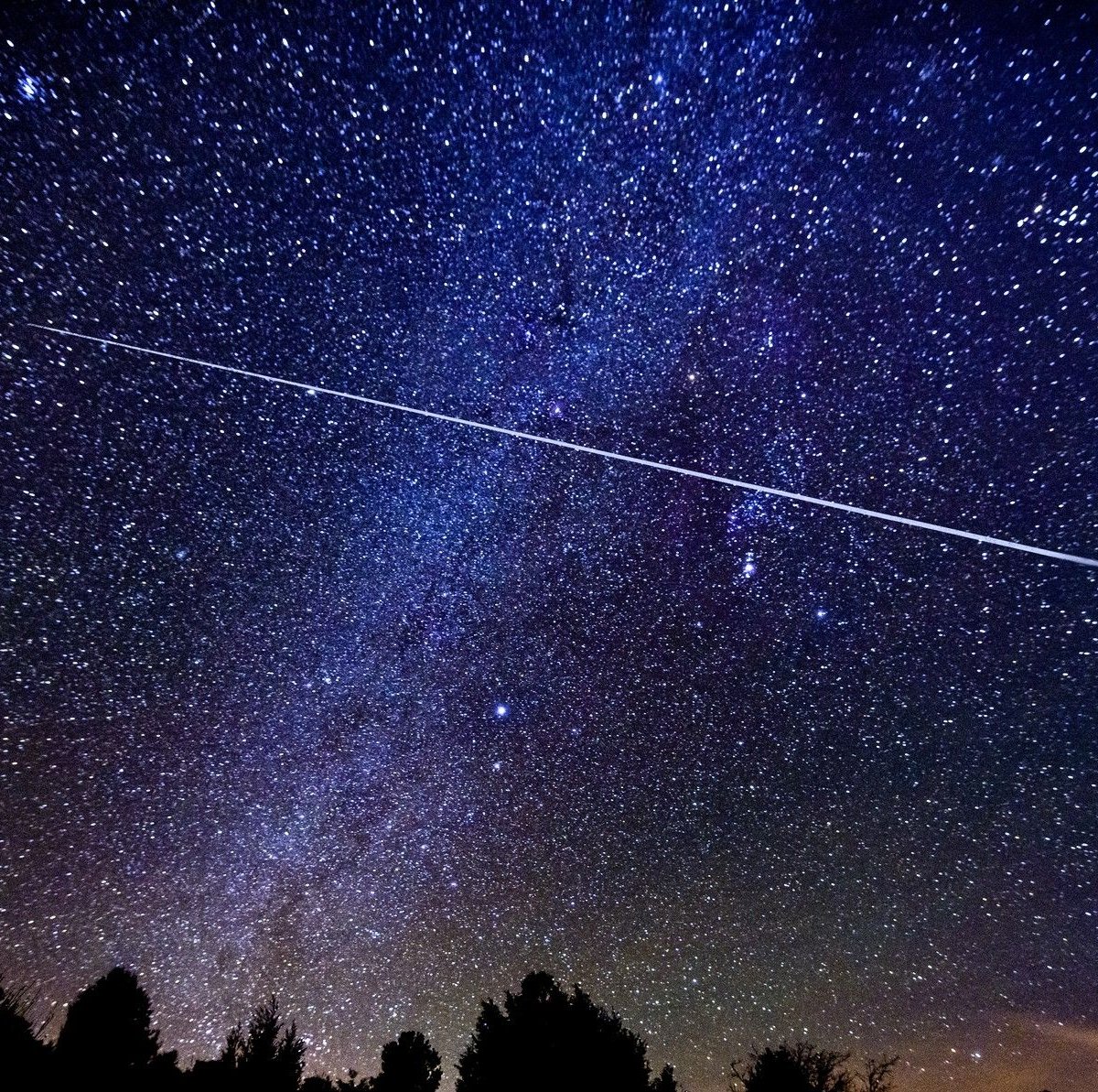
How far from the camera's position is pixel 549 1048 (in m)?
15.1

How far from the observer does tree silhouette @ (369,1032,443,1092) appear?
17.8m

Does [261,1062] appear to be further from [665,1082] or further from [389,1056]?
[665,1082]

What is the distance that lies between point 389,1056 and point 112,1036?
7.60 meters

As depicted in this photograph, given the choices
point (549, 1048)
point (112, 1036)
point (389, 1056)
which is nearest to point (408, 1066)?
point (389, 1056)

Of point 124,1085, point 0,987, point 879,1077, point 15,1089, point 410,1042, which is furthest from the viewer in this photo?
point 879,1077

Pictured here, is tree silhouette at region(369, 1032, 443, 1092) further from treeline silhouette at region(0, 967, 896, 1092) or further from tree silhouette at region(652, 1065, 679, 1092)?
tree silhouette at region(652, 1065, 679, 1092)

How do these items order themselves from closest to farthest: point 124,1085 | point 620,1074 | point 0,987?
point 620,1074 < point 124,1085 < point 0,987

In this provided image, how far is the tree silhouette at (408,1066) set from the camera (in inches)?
700

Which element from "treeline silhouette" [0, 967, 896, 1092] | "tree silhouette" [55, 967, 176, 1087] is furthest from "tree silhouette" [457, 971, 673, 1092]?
"tree silhouette" [55, 967, 176, 1087]

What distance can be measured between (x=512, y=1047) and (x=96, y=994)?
12255 millimetres

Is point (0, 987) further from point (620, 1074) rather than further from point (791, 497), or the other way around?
point (791, 497)

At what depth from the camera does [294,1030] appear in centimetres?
1767

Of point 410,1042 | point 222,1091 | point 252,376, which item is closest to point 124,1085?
point 222,1091

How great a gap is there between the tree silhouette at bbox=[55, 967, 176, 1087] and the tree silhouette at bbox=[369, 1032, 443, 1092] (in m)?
6.29
